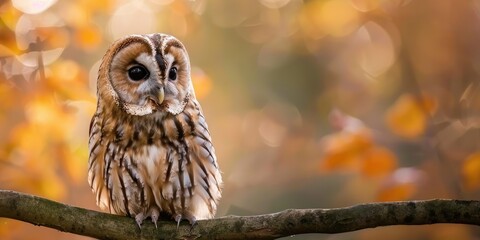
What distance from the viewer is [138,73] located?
300 cm

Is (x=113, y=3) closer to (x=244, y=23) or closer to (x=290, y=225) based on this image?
(x=290, y=225)

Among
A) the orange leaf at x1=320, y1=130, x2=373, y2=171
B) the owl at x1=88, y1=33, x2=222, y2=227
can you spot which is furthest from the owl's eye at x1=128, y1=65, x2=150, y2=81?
the orange leaf at x1=320, y1=130, x2=373, y2=171

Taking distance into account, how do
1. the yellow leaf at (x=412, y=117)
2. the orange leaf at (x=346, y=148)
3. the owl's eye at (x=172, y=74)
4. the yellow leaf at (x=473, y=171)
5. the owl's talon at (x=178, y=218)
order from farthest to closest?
the yellow leaf at (x=412, y=117) → the orange leaf at (x=346, y=148) → the yellow leaf at (x=473, y=171) → the owl's eye at (x=172, y=74) → the owl's talon at (x=178, y=218)

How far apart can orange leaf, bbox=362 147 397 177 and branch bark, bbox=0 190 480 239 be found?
2166mm

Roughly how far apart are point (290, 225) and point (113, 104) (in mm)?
1024

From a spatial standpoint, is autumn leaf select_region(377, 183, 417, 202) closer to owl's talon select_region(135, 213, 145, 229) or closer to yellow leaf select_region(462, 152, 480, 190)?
yellow leaf select_region(462, 152, 480, 190)

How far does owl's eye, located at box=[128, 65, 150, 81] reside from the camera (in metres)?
2.99

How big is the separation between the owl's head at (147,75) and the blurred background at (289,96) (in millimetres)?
895

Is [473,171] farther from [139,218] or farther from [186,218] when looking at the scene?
[139,218]

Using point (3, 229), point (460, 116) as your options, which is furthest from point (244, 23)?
point (3, 229)

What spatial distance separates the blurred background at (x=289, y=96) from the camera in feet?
14.3

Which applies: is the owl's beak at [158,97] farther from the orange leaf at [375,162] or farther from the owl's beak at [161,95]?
the orange leaf at [375,162]

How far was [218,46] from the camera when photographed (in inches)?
338

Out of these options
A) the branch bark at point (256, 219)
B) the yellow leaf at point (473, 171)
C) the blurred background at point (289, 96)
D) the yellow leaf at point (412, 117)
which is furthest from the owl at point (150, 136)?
the yellow leaf at point (412, 117)
